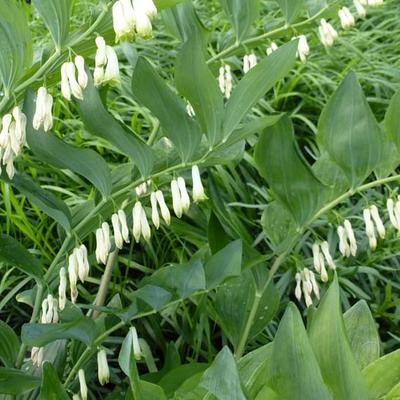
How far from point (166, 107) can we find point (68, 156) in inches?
8.1

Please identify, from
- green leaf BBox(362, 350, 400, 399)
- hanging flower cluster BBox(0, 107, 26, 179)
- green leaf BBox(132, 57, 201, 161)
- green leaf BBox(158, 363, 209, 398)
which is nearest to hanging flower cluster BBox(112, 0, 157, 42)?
green leaf BBox(132, 57, 201, 161)

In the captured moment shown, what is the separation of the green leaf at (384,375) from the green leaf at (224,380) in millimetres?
256

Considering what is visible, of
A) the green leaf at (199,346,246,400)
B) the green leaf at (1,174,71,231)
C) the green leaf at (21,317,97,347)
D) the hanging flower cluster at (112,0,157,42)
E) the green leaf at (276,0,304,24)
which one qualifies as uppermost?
the hanging flower cluster at (112,0,157,42)

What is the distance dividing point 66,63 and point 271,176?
0.45 meters

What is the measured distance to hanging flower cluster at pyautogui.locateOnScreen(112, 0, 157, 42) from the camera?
1.16 m

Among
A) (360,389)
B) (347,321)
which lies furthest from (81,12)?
(360,389)

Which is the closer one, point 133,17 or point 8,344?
point 133,17

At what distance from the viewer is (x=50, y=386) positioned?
1193 millimetres

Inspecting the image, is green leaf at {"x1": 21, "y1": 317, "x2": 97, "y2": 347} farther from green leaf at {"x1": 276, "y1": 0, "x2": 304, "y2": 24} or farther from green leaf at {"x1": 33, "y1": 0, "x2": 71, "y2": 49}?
green leaf at {"x1": 276, "y1": 0, "x2": 304, "y2": 24}

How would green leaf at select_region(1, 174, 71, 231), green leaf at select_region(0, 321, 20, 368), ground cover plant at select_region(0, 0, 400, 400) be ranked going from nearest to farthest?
ground cover plant at select_region(0, 0, 400, 400) → green leaf at select_region(1, 174, 71, 231) → green leaf at select_region(0, 321, 20, 368)

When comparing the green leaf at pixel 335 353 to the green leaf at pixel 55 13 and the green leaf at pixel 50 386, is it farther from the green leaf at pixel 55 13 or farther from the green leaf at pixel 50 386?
the green leaf at pixel 55 13

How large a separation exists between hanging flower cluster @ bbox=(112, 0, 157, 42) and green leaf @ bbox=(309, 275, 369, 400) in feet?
1.56

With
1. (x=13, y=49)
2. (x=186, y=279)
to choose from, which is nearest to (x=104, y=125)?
(x=13, y=49)

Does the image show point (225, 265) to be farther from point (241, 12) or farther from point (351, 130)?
point (241, 12)
